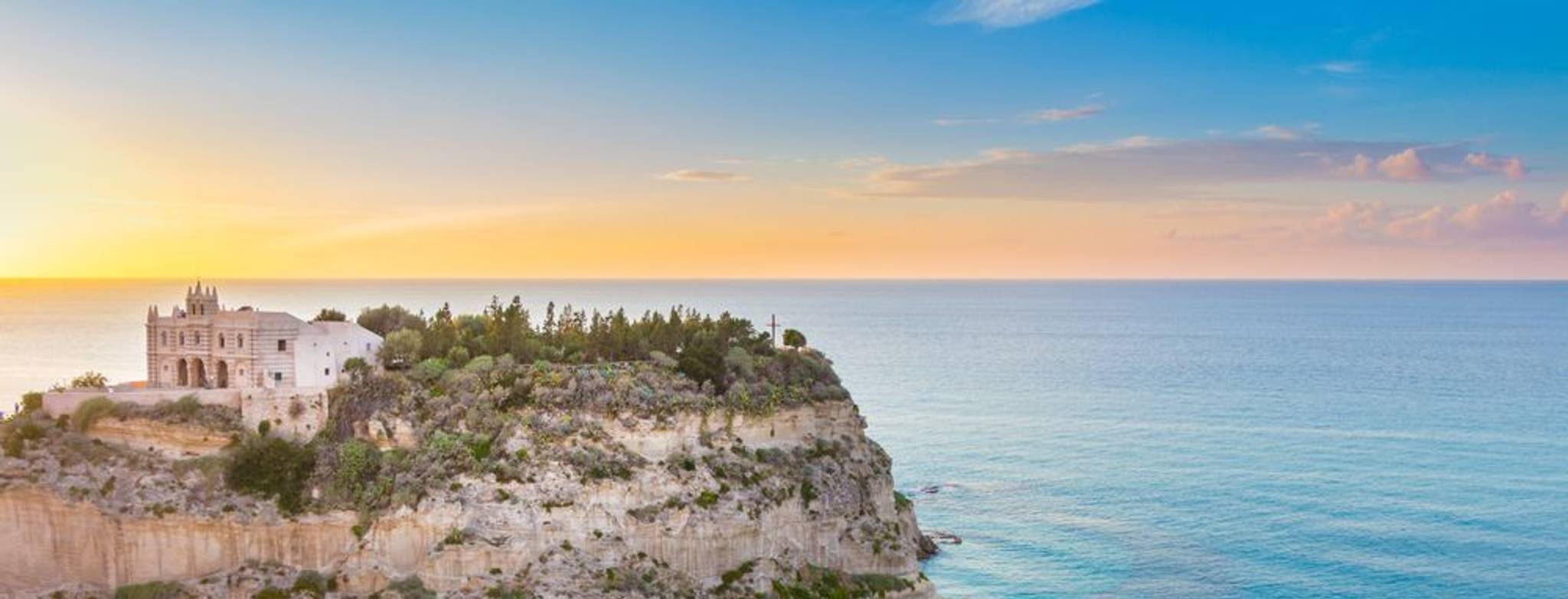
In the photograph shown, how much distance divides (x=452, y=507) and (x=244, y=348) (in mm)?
15811

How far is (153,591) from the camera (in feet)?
175

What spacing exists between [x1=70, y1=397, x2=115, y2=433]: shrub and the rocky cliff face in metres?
2.01

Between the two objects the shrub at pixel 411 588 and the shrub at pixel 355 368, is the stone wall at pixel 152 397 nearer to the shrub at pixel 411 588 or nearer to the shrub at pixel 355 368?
the shrub at pixel 355 368

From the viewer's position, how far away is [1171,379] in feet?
481

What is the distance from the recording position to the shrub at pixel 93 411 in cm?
5716

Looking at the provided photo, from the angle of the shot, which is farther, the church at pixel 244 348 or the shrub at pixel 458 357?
the shrub at pixel 458 357

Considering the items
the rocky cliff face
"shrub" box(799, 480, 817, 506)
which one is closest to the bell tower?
the rocky cliff face

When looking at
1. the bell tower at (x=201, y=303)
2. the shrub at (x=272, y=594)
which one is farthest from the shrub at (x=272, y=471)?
the bell tower at (x=201, y=303)

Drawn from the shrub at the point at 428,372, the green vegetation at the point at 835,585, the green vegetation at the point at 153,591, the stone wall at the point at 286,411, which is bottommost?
the green vegetation at the point at 835,585

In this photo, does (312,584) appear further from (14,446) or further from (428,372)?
(14,446)

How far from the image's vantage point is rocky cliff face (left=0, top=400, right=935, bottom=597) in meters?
53.1

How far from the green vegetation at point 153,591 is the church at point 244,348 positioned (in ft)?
33.4

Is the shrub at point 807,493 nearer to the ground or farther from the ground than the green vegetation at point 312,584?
farther from the ground

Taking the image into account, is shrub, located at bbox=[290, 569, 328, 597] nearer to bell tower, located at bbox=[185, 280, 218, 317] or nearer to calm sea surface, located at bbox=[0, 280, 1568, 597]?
bell tower, located at bbox=[185, 280, 218, 317]
